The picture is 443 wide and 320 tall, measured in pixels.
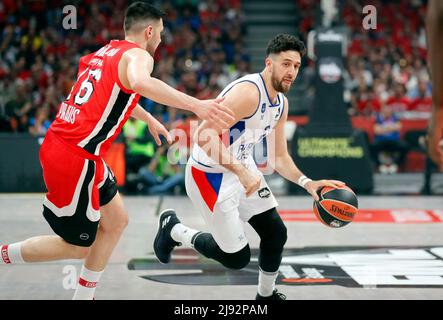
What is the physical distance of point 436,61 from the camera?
7.82ft

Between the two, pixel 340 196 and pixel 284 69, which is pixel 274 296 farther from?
pixel 284 69

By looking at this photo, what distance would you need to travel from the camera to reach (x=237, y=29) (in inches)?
705

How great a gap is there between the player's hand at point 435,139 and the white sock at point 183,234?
304 centimetres

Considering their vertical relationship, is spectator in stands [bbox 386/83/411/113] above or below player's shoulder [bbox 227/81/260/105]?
below

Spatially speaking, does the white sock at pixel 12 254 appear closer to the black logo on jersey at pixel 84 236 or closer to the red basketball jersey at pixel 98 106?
the black logo on jersey at pixel 84 236

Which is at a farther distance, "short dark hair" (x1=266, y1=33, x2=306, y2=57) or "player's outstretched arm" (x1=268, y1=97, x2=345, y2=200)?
"player's outstretched arm" (x1=268, y1=97, x2=345, y2=200)

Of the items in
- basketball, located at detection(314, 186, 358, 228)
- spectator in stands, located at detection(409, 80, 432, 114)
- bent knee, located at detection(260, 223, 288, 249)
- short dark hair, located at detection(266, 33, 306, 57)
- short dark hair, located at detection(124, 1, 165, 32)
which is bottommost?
spectator in stands, located at detection(409, 80, 432, 114)

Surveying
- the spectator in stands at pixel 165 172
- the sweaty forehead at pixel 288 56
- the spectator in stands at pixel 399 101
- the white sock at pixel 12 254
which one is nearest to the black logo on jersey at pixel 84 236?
the white sock at pixel 12 254

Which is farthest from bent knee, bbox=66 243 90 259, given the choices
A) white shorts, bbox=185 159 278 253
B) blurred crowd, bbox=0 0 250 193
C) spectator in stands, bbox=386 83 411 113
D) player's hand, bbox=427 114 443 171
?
spectator in stands, bbox=386 83 411 113

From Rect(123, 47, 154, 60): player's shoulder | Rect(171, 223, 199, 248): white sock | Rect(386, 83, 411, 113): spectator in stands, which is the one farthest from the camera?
Rect(386, 83, 411, 113): spectator in stands

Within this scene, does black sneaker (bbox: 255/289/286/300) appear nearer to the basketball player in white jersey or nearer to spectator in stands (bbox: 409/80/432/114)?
the basketball player in white jersey

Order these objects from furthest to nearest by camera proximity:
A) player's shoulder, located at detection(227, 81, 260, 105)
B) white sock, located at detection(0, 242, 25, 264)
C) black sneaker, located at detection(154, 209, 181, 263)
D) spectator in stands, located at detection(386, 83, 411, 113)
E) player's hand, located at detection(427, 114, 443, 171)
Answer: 1. spectator in stands, located at detection(386, 83, 411, 113)
2. black sneaker, located at detection(154, 209, 181, 263)
3. player's shoulder, located at detection(227, 81, 260, 105)
4. white sock, located at detection(0, 242, 25, 264)
5. player's hand, located at detection(427, 114, 443, 171)

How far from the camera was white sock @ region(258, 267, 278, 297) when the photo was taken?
197 inches

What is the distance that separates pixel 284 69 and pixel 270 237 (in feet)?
3.66
